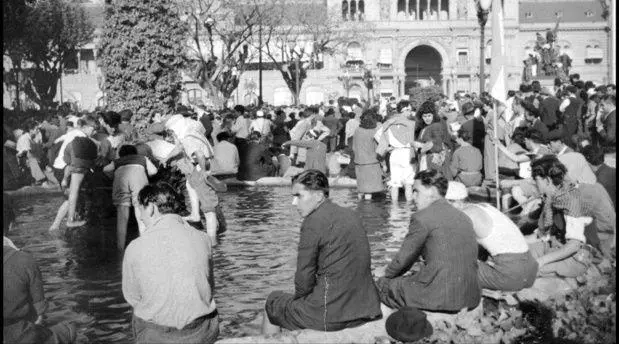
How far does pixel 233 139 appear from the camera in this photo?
56.4 feet

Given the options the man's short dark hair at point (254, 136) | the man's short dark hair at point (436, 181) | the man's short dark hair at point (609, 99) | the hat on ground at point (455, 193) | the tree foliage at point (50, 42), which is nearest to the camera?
the man's short dark hair at point (436, 181)

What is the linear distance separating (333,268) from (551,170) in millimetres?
2488

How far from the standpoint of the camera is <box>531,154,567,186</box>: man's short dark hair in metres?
7.15

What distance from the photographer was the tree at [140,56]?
22.0 metres

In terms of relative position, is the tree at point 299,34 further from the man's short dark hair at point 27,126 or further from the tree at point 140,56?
the man's short dark hair at point 27,126

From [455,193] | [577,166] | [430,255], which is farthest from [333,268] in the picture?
[577,166]

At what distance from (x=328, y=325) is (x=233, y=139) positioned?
11877 millimetres

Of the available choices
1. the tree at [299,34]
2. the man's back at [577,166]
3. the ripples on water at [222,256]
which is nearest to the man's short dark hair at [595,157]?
the man's back at [577,166]

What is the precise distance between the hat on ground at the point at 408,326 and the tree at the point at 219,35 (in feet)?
102

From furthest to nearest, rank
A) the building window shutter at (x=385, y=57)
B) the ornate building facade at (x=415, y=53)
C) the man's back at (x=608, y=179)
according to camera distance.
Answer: the building window shutter at (x=385, y=57) < the ornate building facade at (x=415, y=53) < the man's back at (x=608, y=179)

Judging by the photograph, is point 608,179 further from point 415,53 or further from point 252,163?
point 415,53

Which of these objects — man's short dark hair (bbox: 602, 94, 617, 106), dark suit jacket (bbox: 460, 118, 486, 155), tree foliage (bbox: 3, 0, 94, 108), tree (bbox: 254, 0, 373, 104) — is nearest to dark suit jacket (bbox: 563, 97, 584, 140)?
man's short dark hair (bbox: 602, 94, 617, 106)

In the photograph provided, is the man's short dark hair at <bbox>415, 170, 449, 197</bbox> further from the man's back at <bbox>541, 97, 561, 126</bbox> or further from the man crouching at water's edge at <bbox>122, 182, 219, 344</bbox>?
the man's back at <bbox>541, 97, 561, 126</bbox>

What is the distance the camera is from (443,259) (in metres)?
5.86
